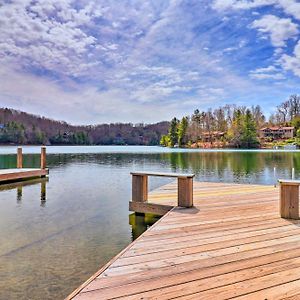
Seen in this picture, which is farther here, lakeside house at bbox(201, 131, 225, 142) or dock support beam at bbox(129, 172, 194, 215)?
lakeside house at bbox(201, 131, 225, 142)

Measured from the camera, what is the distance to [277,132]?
206ft

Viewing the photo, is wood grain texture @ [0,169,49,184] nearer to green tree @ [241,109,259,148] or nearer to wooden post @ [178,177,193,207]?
wooden post @ [178,177,193,207]

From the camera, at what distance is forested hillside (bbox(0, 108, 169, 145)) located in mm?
65812

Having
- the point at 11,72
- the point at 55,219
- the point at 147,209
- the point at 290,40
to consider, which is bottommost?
the point at 55,219

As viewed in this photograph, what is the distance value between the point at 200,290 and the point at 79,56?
61.3 feet

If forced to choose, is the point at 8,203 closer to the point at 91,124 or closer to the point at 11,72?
the point at 11,72

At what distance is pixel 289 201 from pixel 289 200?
1 cm

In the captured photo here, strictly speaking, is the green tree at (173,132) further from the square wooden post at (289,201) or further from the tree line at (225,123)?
the square wooden post at (289,201)

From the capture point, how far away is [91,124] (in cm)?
9431

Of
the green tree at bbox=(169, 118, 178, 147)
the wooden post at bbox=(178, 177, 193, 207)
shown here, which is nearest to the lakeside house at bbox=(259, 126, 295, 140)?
the green tree at bbox=(169, 118, 178, 147)

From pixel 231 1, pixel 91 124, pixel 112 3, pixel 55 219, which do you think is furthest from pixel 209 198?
pixel 91 124

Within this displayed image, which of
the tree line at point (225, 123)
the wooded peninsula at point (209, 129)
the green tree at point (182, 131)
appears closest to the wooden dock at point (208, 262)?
the wooded peninsula at point (209, 129)

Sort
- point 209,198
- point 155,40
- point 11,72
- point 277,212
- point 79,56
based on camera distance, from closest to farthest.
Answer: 1. point 277,212
2. point 209,198
3. point 155,40
4. point 79,56
5. point 11,72

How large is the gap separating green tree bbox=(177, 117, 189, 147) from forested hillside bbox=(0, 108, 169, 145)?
2804 cm
